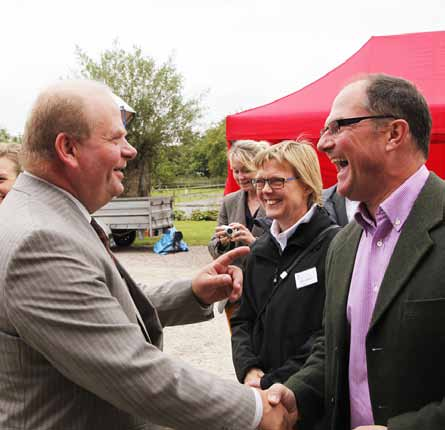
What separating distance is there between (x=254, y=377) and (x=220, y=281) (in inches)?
24.5

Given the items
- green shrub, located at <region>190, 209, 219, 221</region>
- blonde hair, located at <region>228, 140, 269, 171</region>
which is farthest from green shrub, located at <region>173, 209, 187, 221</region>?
blonde hair, located at <region>228, 140, 269, 171</region>

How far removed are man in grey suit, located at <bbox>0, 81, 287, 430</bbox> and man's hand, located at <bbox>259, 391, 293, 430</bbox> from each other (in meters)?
0.02

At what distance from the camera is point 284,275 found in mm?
2930

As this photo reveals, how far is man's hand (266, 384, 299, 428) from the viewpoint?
2299 mm

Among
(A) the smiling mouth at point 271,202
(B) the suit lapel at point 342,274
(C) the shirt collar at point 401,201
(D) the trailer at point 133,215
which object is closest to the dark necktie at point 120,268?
(B) the suit lapel at point 342,274

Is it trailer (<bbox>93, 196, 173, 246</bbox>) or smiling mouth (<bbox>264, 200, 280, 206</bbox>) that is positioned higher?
smiling mouth (<bbox>264, 200, 280, 206</bbox>)

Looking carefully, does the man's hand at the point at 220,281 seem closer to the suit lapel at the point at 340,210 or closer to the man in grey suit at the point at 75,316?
the man in grey suit at the point at 75,316

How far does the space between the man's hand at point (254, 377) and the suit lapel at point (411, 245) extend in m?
1.17

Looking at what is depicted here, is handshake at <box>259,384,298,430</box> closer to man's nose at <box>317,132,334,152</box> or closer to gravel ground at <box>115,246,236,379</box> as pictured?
man's nose at <box>317,132,334,152</box>

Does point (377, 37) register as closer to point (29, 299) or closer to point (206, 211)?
point (29, 299)

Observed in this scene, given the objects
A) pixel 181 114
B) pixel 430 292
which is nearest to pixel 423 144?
pixel 430 292

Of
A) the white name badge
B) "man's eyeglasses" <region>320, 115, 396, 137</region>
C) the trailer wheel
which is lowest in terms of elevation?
the trailer wheel

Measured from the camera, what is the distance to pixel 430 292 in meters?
1.69

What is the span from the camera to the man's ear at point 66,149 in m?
1.86
